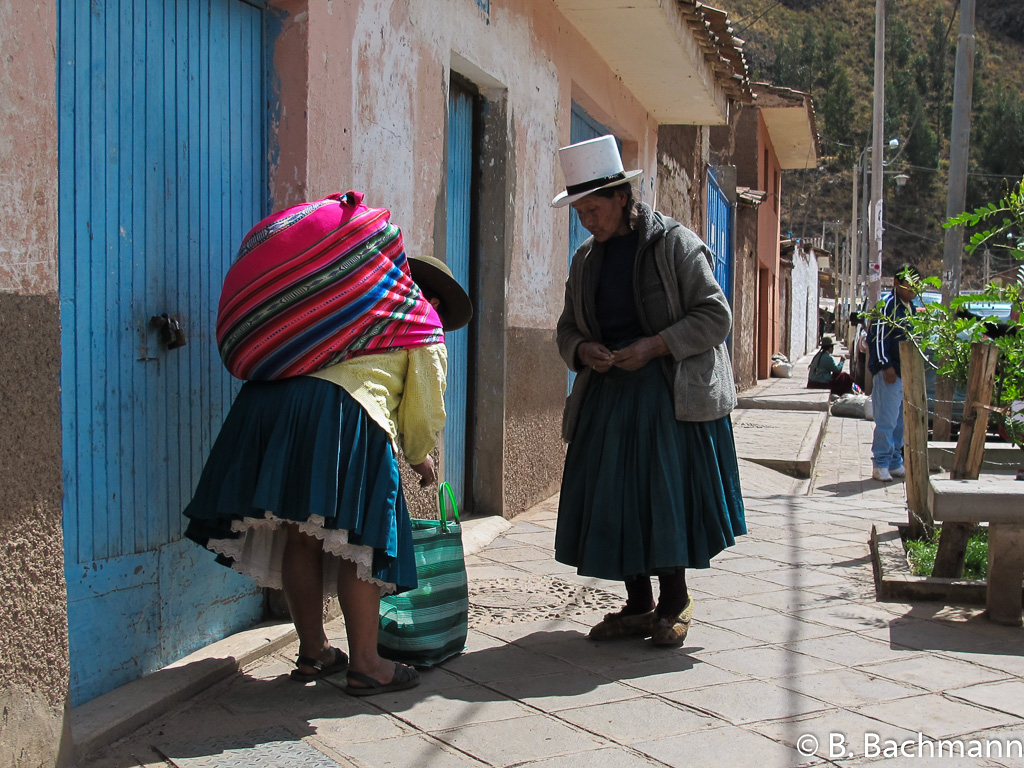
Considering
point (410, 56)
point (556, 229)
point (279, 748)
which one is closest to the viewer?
point (279, 748)

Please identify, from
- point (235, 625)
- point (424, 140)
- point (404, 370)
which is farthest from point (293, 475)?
point (424, 140)

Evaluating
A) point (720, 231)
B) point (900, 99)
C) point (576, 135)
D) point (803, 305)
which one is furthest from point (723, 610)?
point (900, 99)

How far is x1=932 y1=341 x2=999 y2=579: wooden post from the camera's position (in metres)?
4.53

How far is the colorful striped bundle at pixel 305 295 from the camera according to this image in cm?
291

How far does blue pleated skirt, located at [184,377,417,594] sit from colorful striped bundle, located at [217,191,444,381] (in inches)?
4.0

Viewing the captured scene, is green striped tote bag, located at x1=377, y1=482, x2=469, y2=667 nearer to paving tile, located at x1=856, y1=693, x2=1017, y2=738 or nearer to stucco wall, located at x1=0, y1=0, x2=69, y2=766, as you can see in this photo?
stucco wall, located at x1=0, y1=0, x2=69, y2=766

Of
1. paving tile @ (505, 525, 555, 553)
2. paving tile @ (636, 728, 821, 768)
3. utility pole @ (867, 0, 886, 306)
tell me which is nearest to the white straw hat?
paving tile @ (636, 728, 821, 768)

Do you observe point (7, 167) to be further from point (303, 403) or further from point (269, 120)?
point (269, 120)

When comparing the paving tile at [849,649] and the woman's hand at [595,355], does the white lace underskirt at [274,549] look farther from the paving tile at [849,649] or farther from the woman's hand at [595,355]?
the paving tile at [849,649]

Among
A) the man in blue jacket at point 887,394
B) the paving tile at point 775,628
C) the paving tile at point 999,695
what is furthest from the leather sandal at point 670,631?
the man in blue jacket at point 887,394

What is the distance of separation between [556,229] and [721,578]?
298 cm

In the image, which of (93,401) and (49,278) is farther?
(93,401)

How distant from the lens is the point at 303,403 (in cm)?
294

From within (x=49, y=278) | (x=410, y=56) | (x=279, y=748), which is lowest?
(x=279, y=748)
